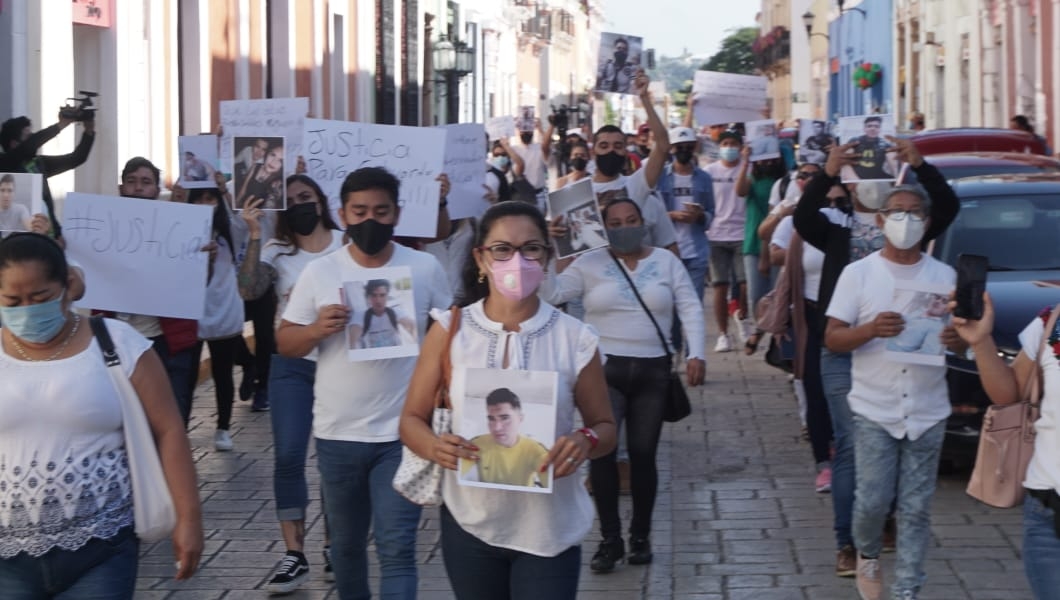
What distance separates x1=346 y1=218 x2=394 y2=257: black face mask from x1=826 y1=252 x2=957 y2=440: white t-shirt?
6.12 feet

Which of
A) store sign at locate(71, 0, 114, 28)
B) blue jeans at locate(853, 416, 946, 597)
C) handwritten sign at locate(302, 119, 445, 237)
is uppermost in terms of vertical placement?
store sign at locate(71, 0, 114, 28)

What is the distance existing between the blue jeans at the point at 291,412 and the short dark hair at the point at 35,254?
2526 millimetres

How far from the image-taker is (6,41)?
13062 millimetres

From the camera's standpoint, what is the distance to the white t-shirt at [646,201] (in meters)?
9.14

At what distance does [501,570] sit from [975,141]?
1314 cm

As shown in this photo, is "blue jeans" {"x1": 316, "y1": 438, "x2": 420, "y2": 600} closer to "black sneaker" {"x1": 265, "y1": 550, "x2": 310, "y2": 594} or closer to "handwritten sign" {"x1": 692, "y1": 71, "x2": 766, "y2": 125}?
"black sneaker" {"x1": 265, "y1": 550, "x2": 310, "y2": 594}

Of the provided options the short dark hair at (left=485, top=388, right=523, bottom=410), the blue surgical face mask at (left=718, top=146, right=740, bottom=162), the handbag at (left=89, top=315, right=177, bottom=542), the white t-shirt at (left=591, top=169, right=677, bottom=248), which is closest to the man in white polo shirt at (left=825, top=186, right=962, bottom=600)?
the white t-shirt at (left=591, top=169, right=677, bottom=248)

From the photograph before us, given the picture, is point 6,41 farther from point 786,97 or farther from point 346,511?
point 786,97

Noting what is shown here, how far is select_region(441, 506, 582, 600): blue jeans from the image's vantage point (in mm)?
4586

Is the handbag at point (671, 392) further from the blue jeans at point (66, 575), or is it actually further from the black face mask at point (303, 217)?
the blue jeans at point (66, 575)

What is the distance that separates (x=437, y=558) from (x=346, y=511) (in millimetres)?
1952

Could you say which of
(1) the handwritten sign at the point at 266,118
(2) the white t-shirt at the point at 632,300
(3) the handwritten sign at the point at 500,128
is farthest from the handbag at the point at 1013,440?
(3) the handwritten sign at the point at 500,128

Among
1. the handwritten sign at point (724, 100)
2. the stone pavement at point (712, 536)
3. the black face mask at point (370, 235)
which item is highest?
the handwritten sign at point (724, 100)

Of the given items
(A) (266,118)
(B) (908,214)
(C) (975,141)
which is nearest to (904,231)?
(B) (908,214)
